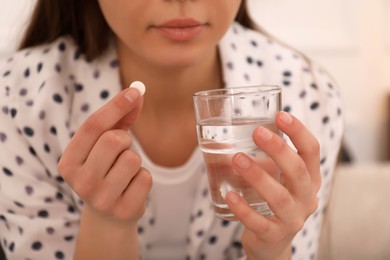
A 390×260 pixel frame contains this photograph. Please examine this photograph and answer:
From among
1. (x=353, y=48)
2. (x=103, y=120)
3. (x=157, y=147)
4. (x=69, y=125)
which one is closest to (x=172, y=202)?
(x=157, y=147)

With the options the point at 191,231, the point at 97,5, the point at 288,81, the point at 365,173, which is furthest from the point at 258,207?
the point at 365,173

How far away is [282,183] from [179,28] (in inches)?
13.5

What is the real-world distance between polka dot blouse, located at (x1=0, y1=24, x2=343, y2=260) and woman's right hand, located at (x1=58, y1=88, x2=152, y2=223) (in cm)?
33

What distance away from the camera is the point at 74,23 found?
1.38m

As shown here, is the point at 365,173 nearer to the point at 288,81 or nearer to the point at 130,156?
the point at 288,81

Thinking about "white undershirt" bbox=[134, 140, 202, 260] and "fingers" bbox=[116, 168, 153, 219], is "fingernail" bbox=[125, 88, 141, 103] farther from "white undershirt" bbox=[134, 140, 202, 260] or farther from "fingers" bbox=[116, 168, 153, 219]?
"white undershirt" bbox=[134, 140, 202, 260]

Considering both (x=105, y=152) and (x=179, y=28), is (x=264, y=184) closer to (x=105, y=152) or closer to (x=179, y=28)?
(x=105, y=152)

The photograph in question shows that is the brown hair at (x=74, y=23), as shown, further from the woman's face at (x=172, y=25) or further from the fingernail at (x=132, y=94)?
the fingernail at (x=132, y=94)

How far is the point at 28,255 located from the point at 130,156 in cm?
49

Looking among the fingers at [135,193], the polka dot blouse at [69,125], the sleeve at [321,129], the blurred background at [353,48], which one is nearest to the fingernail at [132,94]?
the fingers at [135,193]

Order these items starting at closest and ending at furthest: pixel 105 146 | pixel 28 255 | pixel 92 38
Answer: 1. pixel 105 146
2. pixel 28 255
3. pixel 92 38

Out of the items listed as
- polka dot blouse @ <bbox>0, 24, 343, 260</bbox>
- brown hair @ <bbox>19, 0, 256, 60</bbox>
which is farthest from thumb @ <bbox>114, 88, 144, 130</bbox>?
brown hair @ <bbox>19, 0, 256, 60</bbox>

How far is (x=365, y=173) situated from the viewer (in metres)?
2.29

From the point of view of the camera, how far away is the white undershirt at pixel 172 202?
1.31 m
